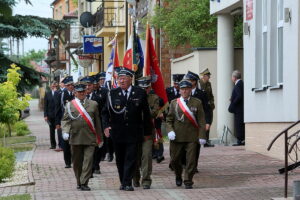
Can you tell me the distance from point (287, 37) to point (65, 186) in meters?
5.72

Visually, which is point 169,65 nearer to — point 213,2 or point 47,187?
point 213,2

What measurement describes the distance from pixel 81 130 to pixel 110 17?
1272 inches

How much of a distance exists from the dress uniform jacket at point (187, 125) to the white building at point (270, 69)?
3.57 meters

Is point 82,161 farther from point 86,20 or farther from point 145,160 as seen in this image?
point 86,20

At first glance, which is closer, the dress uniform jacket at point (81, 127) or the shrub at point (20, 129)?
the dress uniform jacket at point (81, 127)

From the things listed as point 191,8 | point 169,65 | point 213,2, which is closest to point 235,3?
point 213,2

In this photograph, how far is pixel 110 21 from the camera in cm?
4416

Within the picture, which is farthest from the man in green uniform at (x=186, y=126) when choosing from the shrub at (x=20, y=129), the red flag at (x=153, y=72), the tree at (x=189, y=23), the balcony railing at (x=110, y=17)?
the balcony railing at (x=110, y=17)

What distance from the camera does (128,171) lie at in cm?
1273

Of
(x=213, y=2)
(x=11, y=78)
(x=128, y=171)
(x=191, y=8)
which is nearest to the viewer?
(x=128, y=171)

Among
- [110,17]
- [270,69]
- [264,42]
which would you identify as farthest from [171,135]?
[110,17]

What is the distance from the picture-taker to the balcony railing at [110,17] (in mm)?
42541

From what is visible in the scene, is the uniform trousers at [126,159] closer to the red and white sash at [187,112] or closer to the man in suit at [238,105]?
the red and white sash at [187,112]

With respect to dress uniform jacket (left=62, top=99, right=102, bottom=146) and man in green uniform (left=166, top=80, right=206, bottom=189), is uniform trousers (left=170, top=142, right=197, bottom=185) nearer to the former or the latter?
man in green uniform (left=166, top=80, right=206, bottom=189)
